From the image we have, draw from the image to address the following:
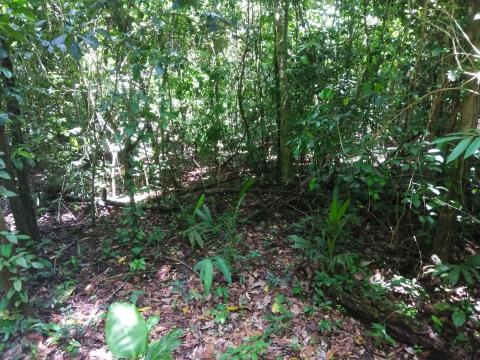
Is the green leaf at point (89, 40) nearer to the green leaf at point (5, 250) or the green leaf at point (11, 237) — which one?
the green leaf at point (11, 237)

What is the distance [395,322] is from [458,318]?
51cm

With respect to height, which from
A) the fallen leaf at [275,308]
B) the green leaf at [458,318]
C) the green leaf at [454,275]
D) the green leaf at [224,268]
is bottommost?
the green leaf at [458,318]

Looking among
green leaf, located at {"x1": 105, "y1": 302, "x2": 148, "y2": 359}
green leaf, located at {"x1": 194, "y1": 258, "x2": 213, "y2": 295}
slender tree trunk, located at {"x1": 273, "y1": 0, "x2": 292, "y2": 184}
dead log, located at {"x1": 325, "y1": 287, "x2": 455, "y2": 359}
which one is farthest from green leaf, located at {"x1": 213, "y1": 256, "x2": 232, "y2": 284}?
slender tree trunk, located at {"x1": 273, "y1": 0, "x2": 292, "y2": 184}

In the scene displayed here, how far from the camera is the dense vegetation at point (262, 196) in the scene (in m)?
2.90

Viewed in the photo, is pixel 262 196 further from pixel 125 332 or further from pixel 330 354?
pixel 125 332

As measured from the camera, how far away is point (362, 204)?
4430 millimetres

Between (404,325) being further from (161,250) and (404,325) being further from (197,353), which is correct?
(161,250)

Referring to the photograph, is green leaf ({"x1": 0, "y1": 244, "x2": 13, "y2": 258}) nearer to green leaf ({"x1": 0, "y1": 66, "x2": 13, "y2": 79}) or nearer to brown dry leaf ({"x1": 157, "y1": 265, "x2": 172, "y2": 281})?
green leaf ({"x1": 0, "y1": 66, "x2": 13, "y2": 79})

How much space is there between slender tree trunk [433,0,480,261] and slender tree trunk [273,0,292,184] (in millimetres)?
1999

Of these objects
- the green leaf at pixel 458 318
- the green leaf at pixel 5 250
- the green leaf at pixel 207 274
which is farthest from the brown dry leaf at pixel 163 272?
the green leaf at pixel 458 318

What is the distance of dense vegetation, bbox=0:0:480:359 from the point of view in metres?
2.90

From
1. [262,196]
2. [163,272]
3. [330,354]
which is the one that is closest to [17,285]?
[163,272]

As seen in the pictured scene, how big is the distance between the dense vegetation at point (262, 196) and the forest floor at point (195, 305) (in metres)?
0.02

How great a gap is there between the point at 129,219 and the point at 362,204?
2.84m
